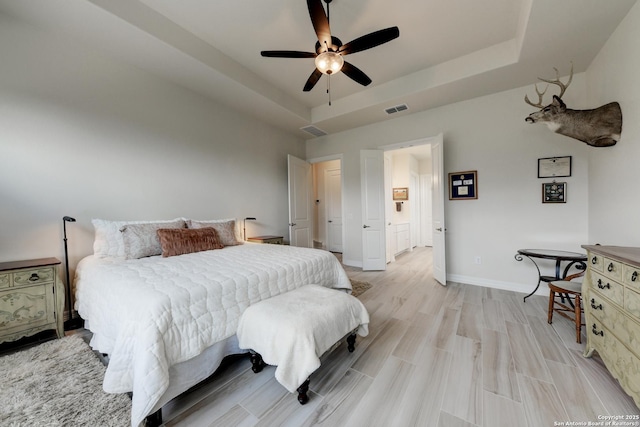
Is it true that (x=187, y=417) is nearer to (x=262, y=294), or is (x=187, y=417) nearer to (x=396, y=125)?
(x=262, y=294)

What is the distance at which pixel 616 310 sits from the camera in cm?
145

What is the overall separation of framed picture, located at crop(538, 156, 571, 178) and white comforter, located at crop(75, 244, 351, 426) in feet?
10.6

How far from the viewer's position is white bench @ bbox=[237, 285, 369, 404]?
1.37 meters

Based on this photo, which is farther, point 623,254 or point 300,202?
point 300,202

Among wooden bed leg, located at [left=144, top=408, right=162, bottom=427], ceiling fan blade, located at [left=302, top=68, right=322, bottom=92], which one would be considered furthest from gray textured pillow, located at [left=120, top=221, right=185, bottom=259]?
ceiling fan blade, located at [left=302, top=68, right=322, bottom=92]

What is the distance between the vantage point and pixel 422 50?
2.96m

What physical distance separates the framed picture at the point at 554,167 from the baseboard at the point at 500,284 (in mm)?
1452

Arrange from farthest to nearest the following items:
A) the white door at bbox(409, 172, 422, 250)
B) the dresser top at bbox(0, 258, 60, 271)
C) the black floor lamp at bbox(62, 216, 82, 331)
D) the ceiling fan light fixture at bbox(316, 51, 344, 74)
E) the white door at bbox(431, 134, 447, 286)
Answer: the white door at bbox(409, 172, 422, 250) → the white door at bbox(431, 134, 447, 286) → the black floor lamp at bbox(62, 216, 82, 331) → the ceiling fan light fixture at bbox(316, 51, 344, 74) → the dresser top at bbox(0, 258, 60, 271)

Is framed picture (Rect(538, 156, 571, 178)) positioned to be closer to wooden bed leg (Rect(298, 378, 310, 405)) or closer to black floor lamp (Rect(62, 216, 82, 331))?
wooden bed leg (Rect(298, 378, 310, 405))

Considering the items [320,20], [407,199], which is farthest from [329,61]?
[407,199]

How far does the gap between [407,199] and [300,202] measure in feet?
10.4

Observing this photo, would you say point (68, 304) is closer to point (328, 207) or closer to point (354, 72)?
point (354, 72)

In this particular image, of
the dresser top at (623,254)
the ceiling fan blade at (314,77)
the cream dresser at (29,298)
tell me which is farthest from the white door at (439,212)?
the cream dresser at (29,298)

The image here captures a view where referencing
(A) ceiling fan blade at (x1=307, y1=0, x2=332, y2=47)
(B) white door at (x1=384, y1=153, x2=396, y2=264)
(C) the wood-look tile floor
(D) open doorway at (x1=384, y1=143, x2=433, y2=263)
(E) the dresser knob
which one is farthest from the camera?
(D) open doorway at (x1=384, y1=143, x2=433, y2=263)
